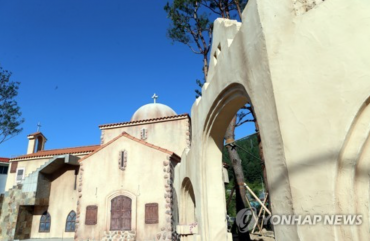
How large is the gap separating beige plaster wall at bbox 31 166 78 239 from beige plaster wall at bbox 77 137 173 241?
3.44 metres

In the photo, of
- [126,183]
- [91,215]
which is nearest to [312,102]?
[126,183]

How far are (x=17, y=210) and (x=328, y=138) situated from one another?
2107 cm

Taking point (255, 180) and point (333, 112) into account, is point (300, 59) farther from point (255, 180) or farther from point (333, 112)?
point (255, 180)

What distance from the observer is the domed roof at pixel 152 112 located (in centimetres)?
2133

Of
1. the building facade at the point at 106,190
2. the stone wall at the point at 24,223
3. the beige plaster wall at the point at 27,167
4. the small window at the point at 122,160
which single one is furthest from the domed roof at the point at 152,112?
the stone wall at the point at 24,223

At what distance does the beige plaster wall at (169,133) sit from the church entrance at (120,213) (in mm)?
5251

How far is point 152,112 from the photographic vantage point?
70.5 ft

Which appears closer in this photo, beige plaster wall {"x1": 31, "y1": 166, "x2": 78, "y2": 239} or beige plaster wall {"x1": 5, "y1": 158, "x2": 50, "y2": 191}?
beige plaster wall {"x1": 31, "y1": 166, "x2": 78, "y2": 239}

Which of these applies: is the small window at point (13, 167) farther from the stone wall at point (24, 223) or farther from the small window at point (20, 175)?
the stone wall at point (24, 223)

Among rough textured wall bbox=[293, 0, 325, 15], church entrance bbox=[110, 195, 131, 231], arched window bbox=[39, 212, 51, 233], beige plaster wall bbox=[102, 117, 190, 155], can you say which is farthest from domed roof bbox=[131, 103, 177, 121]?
rough textured wall bbox=[293, 0, 325, 15]

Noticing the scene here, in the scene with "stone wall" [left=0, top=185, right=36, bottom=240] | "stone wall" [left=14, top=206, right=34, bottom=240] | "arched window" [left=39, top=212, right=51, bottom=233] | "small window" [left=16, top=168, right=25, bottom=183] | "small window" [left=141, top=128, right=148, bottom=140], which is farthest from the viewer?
"small window" [left=16, top=168, right=25, bottom=183]

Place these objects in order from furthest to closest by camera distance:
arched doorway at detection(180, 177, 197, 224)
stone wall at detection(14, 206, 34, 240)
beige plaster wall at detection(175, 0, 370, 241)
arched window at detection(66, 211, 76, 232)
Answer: arched window at detection(66, 211, 76, 232)
stone wall at detection(14, 206, 34, 240)
arched doorway at detection(180, 177, 197, 224)
beige plaster wall at detection(175, 0, 370, 241)

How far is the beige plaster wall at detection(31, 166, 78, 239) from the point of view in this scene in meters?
17.5

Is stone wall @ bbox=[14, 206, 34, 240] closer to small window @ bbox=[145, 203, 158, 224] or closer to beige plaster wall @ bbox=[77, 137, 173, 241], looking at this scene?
beige plaster wall @ bbox=[77, 137, 173, 241]
